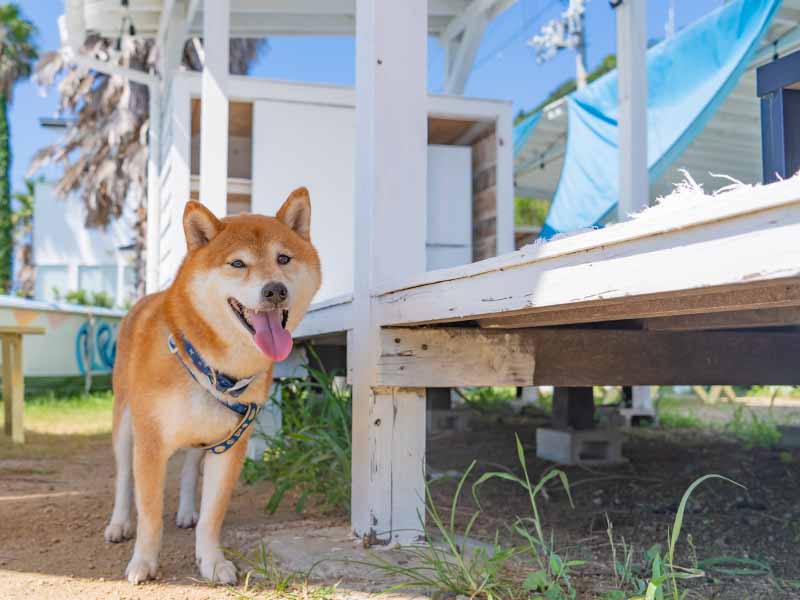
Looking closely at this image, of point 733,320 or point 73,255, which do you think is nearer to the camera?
point 733,320

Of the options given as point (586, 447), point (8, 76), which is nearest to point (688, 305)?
point (586, 447)

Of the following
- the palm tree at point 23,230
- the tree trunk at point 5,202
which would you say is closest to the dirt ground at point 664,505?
the tree trunk at point 5,202

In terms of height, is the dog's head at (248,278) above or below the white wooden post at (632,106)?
below

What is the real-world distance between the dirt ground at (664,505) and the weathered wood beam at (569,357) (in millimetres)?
551

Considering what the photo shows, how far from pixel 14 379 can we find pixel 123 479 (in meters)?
2.97

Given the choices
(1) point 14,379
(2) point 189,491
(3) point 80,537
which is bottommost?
(3) point 80,537

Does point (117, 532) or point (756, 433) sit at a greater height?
point (756, 433)

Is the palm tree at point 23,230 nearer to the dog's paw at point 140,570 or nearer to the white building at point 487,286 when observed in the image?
the white building at point 487,286

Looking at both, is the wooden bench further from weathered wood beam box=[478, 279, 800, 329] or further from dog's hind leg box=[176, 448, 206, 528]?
weathered wood beam box=[478, 279, 800, 329]

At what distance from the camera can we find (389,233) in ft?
8.43

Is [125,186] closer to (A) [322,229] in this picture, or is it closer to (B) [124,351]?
(A) [322,229]

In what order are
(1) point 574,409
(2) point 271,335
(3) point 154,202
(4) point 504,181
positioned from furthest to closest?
(3) point 154,202 → (4) point 504,181 → (1) point 574,409 → (2) point 271,335

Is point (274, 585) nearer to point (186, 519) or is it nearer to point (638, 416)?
point (186, 519)

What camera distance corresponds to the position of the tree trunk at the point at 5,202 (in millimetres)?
17672
